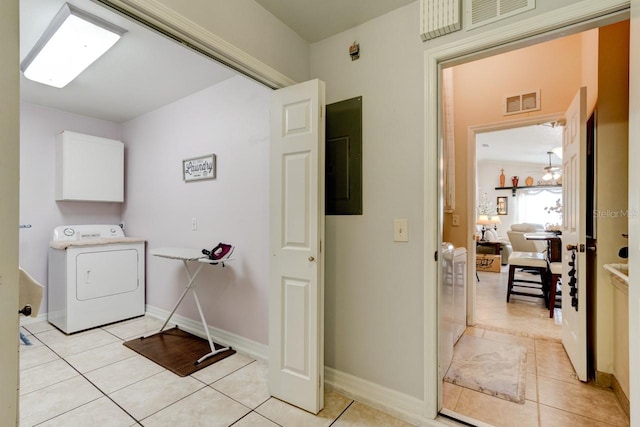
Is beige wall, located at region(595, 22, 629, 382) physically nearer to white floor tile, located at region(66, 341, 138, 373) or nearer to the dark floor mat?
the dark floor mat

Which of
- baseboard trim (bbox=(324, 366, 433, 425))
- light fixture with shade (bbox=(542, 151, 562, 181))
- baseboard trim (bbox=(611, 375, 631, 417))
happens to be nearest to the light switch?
baseboard trim (bbox=(324, 366, 433, 425))

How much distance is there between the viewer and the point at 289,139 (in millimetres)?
1984

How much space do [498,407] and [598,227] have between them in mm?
1377

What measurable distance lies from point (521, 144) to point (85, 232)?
834 cm

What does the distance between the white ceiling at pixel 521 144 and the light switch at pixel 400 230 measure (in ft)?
13.0

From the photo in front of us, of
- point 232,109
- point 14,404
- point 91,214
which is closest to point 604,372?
point 14,404

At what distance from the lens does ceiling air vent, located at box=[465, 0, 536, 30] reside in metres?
1.51

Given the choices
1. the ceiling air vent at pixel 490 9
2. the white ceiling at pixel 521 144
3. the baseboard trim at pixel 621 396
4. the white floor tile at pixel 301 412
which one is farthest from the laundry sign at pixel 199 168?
the white ceiling at pixel 521 144

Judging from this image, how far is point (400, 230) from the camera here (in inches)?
73.7

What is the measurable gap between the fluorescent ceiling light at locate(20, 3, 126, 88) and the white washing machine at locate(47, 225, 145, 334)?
1.62 meters

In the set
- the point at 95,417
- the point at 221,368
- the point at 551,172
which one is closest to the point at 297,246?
the point at 221,368

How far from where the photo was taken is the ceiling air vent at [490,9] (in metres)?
1.51

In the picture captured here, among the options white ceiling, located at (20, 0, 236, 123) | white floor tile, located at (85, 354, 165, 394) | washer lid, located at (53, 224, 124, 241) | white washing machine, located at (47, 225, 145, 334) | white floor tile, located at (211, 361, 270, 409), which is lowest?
white floor tile, located at (211, 361, 270, 409)

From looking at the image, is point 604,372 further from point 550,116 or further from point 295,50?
point 295,50
